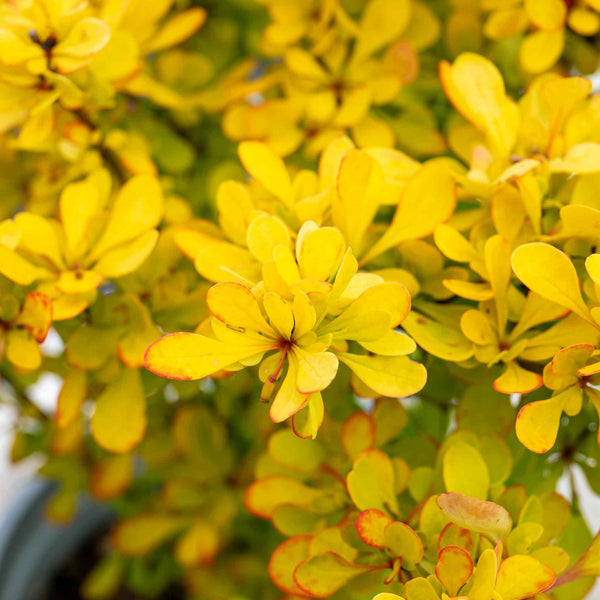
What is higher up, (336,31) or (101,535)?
(336,31)

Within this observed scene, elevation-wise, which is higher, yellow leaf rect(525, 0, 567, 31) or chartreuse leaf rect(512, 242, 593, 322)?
yellow leaf rect(525, 0, 567, 31)

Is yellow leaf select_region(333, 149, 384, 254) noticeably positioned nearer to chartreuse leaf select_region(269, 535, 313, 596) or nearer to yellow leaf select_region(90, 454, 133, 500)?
chartreuse leaf select_region(269, 535, 313, 596)

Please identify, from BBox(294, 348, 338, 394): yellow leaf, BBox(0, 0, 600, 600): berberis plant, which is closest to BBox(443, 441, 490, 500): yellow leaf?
BBox(0, 0, 600, 600): berberis plant

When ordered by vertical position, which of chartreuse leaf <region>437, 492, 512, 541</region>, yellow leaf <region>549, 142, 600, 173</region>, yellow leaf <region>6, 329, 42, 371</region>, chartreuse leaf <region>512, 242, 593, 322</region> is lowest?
yellow leaf <region>6, 329, 42, 371</region>

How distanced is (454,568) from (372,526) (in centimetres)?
5

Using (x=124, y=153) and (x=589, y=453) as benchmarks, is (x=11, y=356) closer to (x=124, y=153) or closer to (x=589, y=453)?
(x=124, y=153)

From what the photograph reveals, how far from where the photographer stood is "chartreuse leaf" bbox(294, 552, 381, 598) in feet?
1.26

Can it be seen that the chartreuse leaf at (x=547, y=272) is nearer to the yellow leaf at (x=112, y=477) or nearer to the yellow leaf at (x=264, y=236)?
the yellow leaf at (x=264, y=236)

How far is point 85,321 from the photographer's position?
1.53 feet

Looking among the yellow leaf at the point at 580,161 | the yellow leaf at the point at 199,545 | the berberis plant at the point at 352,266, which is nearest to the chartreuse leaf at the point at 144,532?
the yellow leaf at the point at 199,545

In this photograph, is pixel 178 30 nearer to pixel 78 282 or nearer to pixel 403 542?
pixel 78 282

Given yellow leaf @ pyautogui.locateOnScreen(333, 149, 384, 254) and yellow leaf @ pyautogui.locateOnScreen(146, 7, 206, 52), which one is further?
yellow leaf @ pyautogui.locateOnScreen(146, 7, 206, 52)

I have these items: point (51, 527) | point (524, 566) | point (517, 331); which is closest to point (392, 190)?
point (517, 331)

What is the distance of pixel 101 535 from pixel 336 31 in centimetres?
73
